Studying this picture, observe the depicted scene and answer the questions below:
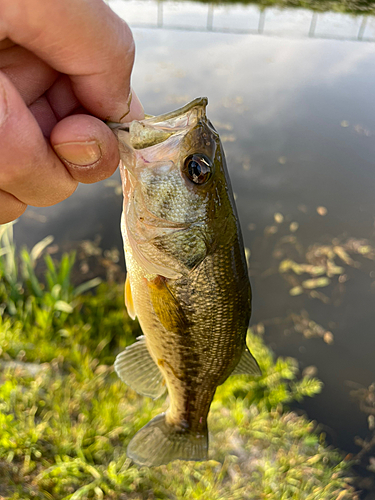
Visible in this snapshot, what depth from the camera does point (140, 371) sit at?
6.55 ft

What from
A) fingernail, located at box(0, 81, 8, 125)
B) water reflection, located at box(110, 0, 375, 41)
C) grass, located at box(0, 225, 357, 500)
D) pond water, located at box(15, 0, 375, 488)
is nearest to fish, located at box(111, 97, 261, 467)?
fingernail, located at box(0, 81, 8, 125)

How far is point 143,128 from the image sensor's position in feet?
4.63

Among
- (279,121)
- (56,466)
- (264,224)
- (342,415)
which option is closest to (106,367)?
(56,466)

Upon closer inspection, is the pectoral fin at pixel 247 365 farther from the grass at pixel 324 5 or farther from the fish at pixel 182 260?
the grass at pixel 324 5

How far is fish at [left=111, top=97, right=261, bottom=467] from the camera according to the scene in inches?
58.1

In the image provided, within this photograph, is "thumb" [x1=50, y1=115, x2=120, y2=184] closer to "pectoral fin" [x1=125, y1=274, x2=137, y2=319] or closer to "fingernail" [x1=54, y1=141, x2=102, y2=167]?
"fingernail" [x1=54, y1=141, x2=102, y2=167]

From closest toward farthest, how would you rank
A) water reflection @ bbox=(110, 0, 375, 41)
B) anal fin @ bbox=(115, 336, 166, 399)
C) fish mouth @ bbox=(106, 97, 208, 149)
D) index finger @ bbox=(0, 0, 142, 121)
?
index finger @ bbox=(0, 0, 142, 121), fish mouth @ bbox=(106, 97, 208, 149), anal fin @ bbox=(115, 336, 166, 399), water reflection @ bbox=(110, 0, 375, 41)

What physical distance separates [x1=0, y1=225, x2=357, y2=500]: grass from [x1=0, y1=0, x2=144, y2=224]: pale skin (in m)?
2.33

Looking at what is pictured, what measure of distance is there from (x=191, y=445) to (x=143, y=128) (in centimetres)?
166

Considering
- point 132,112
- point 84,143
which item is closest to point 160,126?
point 132,112

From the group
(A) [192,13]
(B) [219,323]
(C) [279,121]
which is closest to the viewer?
(B) [219,323]

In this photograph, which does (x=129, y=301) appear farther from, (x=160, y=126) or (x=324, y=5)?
(x=324, y=5)

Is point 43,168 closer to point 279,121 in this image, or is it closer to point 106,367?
point 106,367

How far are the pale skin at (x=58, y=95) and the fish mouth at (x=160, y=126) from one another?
7 centimetres
